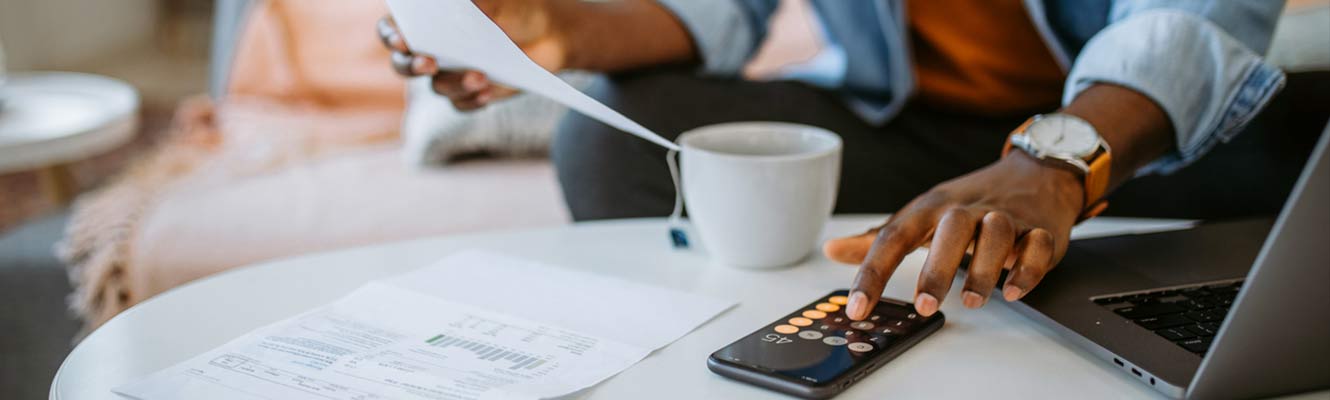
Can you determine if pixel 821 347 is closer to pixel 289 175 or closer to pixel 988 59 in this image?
pixel 988 59

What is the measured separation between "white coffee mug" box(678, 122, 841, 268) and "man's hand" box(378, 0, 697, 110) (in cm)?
18

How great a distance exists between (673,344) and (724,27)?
1.95 ft

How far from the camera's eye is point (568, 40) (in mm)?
864

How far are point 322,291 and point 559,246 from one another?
0.16 metres

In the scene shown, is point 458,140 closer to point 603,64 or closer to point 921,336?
point 603,64

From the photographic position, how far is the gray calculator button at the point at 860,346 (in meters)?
0.47

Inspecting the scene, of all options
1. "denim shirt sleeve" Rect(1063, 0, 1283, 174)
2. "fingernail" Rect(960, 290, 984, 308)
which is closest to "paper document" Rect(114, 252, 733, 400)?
"fingernail" Rect(960, 290, 984, 308)

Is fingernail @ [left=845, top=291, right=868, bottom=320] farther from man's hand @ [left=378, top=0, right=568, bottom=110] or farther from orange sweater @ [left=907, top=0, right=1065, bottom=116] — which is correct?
orange sweater @ [left=907, top=0, right=1065, bottom=116]

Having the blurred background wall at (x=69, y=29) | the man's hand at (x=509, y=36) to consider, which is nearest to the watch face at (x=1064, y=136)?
the man's hand at (x=509, y=36)

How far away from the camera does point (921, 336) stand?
0.50m

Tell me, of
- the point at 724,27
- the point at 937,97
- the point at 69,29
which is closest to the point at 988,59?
the point at 937,97

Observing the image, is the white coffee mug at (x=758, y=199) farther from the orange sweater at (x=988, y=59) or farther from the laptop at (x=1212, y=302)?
the orange sweater at (x=988, y=59)

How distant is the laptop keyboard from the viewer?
0.47m

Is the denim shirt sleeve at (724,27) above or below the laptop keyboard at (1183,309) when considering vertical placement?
above
